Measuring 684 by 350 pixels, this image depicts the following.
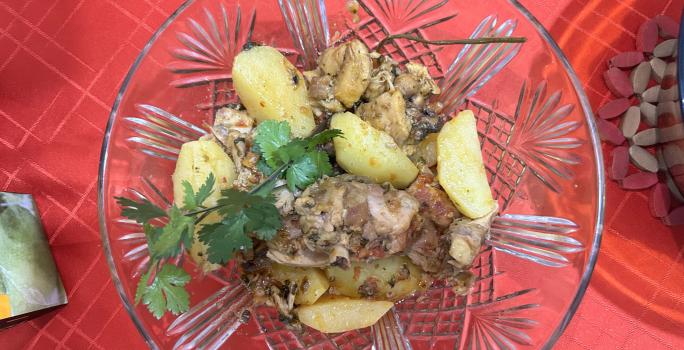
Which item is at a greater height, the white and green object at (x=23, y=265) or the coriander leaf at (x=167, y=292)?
the coriander leaf at (x=167, y=292)

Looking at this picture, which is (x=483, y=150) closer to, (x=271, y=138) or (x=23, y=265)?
(x=271, y=138)

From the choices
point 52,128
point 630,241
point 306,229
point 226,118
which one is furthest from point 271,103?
point 630,241

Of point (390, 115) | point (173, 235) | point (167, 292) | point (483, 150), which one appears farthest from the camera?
point (483, 150)

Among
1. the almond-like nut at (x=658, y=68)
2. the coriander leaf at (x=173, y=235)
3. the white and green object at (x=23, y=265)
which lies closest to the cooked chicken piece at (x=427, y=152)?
the coriander leaf at (x=173, y=235)

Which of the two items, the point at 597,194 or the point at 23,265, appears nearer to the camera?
the point at 597,194

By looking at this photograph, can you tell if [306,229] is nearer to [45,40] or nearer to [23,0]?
[45,40]

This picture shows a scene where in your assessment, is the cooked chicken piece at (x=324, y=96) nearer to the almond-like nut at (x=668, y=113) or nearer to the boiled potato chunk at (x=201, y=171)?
the boiled potato chunk at (x=201, y=171)


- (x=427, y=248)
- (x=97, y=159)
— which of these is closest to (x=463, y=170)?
(x=427, y=248)
